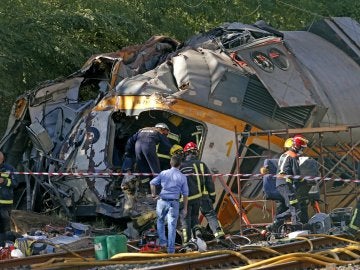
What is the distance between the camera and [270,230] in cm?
1362

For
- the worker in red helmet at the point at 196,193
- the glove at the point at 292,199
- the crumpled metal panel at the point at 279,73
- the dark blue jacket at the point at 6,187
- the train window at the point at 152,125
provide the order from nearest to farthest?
the worker in red helmet at the point at 196,193 → the dark blue jacket at the point at 6,187 → the glove at the point at 292,199 → the train window at the point at 152,125 → the crumpled metal panel at the point at 279,73

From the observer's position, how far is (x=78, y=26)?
20.4m

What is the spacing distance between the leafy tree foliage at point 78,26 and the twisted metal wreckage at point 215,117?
1987 millimetres

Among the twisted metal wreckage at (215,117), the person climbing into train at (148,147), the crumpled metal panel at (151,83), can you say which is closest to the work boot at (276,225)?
the twisted metal wreckage at (215,117)

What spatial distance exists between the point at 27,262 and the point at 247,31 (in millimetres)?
7459

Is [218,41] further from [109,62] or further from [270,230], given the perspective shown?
[270,230]

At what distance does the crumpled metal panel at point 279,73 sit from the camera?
1553cm

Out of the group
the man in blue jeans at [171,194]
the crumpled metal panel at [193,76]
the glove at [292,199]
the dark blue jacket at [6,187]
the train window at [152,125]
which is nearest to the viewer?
the man in blue jeans at [171,194]

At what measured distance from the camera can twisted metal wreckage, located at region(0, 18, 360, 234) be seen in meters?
15.1

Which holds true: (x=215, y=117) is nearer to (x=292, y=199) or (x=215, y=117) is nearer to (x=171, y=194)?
(x=292, y=199)

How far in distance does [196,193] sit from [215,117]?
2.80 metres

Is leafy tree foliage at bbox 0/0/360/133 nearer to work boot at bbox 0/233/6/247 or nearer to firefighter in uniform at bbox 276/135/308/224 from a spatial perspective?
work boot at bbox 0/233/6/247

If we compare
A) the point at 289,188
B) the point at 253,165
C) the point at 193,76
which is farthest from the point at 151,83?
the point at 289,188

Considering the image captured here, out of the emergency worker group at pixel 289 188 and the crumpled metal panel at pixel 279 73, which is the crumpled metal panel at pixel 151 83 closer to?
the crumpled metal panel at pixel 279 73
